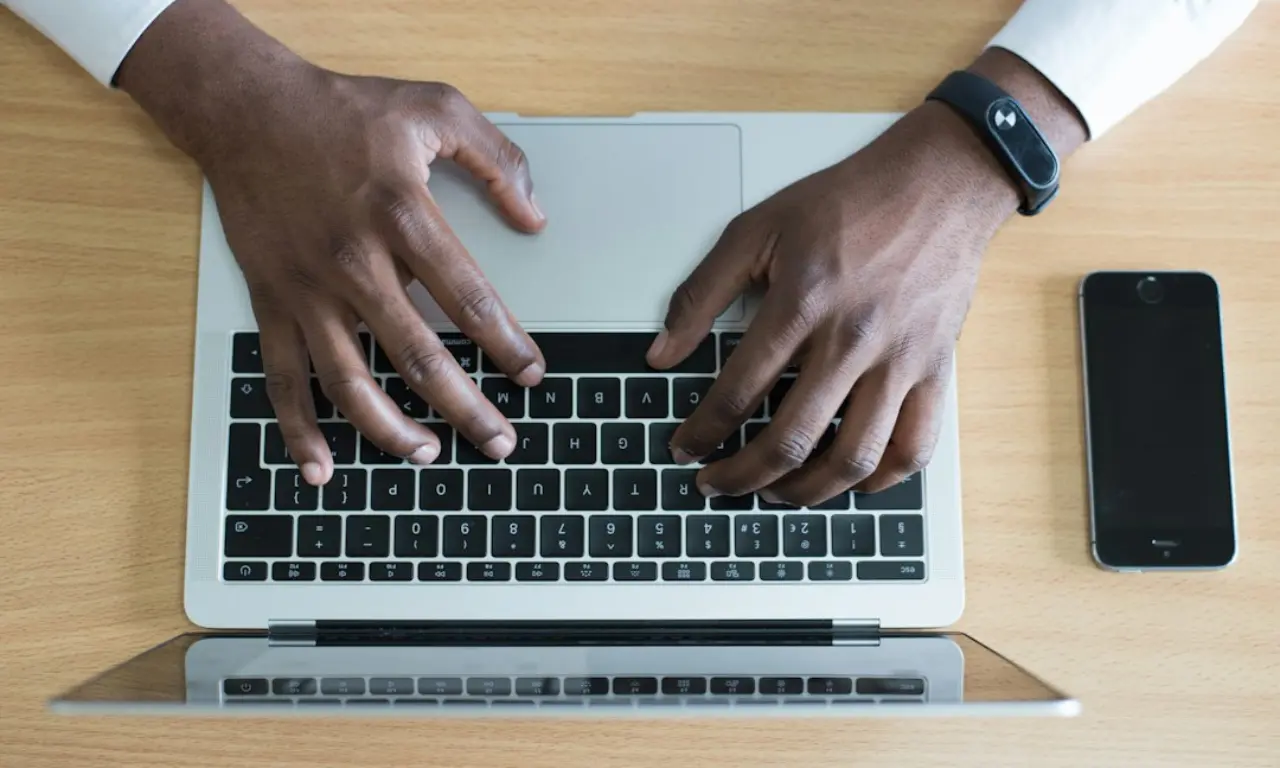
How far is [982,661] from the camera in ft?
1.89

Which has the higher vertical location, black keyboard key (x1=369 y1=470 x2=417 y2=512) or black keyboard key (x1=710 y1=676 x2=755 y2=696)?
black keyboard key (x1=369 y1=470 x2=417 y2=512)

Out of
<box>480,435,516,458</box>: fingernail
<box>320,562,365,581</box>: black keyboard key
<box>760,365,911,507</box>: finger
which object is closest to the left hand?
<box>760,365,911,507</box>: finger

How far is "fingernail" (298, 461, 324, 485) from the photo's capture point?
0.62 meters

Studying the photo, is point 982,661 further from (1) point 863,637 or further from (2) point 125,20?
(2) point 125,20

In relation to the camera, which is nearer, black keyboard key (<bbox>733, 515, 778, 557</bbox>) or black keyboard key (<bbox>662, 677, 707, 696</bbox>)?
black keyboard key (<bbox>662, 677, 707, 696</bbox>)

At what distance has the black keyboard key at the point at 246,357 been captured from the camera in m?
0.65

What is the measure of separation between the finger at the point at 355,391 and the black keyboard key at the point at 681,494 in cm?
15

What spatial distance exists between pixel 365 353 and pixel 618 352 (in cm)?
17


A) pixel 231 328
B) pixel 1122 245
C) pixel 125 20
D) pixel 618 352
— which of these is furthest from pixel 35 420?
pixel 1122 245

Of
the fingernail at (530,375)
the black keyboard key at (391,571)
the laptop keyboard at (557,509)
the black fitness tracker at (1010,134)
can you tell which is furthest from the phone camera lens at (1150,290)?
the black keyboard key at (391,571)

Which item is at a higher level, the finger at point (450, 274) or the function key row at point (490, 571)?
the finger at point (450, 274)

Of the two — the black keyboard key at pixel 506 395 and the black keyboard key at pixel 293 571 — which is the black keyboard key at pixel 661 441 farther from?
the black keyboard key at pixel 293 571

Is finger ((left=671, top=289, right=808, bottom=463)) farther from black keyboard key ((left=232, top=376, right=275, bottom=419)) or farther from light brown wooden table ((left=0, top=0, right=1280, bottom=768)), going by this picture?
black keyboard key ((left=232, top=376, right=275, bottom=419))

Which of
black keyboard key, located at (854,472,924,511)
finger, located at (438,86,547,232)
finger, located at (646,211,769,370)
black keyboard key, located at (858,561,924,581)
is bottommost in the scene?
black keyboard key, located at (858,561,924,581)
